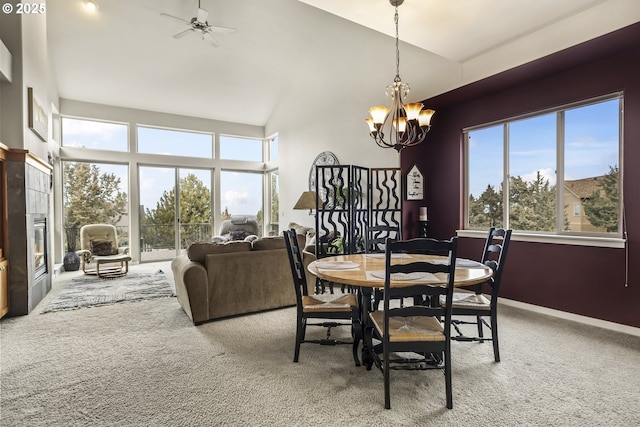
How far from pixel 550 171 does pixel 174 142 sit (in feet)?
24.5

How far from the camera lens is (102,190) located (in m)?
7.00

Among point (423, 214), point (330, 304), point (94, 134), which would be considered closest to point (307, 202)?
point (423, 214)

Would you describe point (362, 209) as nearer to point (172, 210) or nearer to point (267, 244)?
point (267, 244)

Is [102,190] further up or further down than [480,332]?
further up

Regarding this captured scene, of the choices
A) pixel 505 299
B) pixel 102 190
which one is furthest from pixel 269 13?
pixel 505 299

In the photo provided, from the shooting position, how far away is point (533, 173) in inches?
154

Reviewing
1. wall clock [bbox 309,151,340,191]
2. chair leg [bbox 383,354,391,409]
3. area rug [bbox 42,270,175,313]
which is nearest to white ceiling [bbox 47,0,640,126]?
wall clock [bbox 309,151,340,191]

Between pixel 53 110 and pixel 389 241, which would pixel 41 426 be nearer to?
pixel 389 241

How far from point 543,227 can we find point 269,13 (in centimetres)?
509

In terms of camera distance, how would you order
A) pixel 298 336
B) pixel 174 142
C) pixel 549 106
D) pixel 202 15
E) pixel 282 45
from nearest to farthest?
pixel 298 336 → pixel 549 106 → pixel 202 15 → pixel 282 45 → pixel 174 142

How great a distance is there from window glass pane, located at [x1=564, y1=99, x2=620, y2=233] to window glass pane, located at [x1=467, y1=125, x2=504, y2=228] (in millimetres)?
781

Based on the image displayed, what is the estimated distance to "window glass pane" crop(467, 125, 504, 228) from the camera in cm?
427

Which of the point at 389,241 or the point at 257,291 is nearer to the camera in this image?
the point at 389,241

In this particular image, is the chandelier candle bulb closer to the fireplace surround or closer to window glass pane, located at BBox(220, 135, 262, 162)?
the fireplace surround
